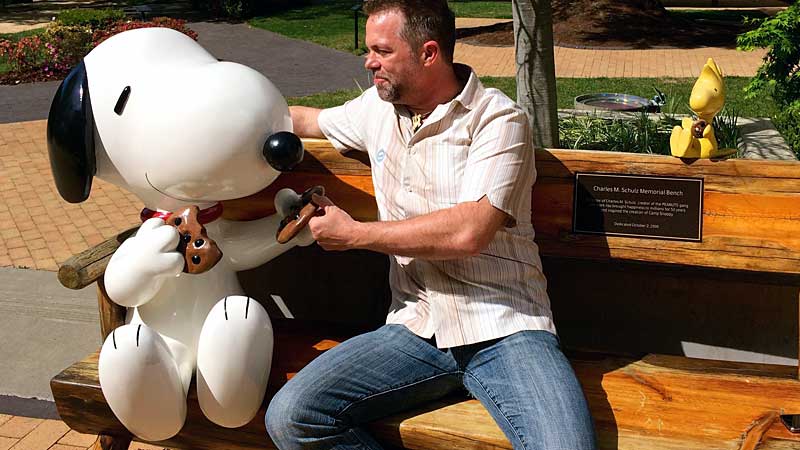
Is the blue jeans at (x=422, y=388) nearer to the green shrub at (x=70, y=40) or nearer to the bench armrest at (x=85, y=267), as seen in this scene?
the bench armrest at (x=85, y=267)

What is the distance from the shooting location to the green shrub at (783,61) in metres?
4.32

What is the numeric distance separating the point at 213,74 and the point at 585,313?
1657mm

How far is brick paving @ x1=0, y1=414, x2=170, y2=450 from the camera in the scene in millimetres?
3426

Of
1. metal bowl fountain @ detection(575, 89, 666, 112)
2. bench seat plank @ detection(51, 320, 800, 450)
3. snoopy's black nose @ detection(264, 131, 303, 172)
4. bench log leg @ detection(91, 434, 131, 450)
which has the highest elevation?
snoopy's black nose @ detection(264, 131, 303, 172)

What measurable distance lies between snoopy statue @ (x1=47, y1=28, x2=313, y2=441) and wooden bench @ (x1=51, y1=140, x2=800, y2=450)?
189mm

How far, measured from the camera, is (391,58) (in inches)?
104

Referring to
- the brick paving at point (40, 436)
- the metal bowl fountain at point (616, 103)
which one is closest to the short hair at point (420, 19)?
the brick paving at point (40, 436)

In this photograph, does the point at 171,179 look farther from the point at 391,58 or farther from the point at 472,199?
the point at 472,199

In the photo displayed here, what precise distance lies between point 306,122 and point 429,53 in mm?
645

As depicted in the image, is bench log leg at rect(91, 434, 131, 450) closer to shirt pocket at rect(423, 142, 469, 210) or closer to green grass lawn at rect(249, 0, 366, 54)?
shirt pocket at rect(423, 142, 469, 210)

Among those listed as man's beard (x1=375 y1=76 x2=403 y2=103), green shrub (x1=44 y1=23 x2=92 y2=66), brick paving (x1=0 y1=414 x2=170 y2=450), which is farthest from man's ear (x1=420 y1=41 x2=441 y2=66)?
green shrub (x1=44 y1=23 x2=92 y2=66)

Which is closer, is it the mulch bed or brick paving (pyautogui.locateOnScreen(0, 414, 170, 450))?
brick paving (pyautogui.locateOnScreen(0, 414, 170, 450))

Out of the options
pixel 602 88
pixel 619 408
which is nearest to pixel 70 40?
pixel 602 88

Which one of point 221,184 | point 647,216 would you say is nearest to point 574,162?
point 647,216
